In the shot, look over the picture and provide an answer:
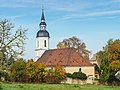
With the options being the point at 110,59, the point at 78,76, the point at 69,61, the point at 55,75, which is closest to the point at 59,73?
the point at 55,75

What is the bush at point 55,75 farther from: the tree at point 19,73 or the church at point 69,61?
the church at point 69,61

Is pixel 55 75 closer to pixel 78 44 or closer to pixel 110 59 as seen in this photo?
pixel 110 59

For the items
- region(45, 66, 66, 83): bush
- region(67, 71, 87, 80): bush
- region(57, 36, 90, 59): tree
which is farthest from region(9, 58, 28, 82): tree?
region(57, 36, 90, 59): tree

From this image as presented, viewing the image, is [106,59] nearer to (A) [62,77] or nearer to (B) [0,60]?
(A) [62,77]

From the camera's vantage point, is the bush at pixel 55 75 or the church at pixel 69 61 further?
the church at pixel 69 61

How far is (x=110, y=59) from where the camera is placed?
56.2 meters

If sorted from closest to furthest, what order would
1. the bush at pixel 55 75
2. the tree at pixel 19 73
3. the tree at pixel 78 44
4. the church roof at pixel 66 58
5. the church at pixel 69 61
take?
1. the tree at pixel 19 73
2. the bush at pixel 55 75
3. the church at pixel 69 61
4. the church roof at pixel 66 58
5. the tree at pixel 78 44

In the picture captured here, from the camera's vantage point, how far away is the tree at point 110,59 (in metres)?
54.1

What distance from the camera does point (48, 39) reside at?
312 feet

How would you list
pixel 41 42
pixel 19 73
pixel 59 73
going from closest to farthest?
pixel 19 73 < pixel 59 73 < pixel 41 42

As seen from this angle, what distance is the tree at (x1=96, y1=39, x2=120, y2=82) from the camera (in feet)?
177

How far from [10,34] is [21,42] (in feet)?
5.90

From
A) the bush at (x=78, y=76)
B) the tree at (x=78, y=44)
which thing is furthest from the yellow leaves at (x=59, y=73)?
the tree at (x=78, y=44)

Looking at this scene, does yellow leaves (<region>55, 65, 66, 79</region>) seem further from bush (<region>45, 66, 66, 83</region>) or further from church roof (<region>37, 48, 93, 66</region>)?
church roof (<region>37, 48, 93, 66</region>)
